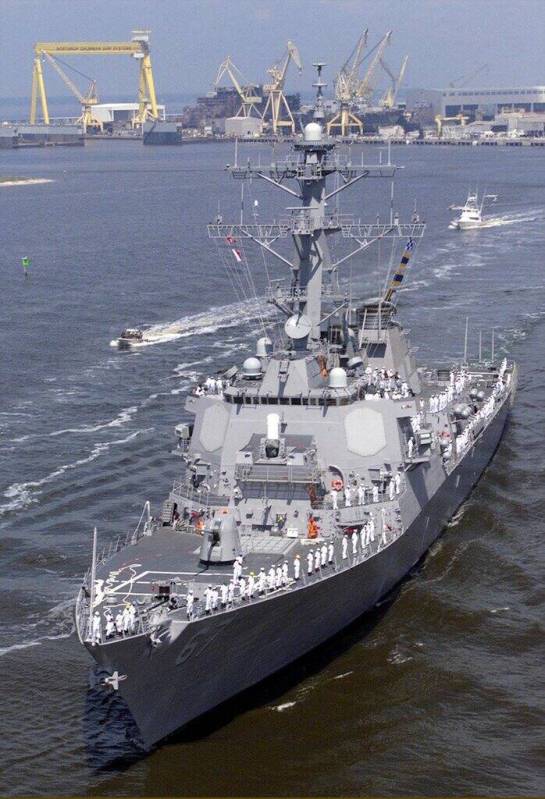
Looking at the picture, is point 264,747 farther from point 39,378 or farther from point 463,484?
point 39,378

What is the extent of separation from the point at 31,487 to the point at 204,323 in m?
24.9

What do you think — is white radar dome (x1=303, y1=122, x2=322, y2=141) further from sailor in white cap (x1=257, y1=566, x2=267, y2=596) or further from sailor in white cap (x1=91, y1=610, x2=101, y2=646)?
sailor in white cap (x1=91, y1=610, x2=101, y2=646)

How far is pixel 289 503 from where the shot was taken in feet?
92.8

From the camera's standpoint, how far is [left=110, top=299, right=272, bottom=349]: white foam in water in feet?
191

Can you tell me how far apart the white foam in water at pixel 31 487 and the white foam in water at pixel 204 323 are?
15.5 meters

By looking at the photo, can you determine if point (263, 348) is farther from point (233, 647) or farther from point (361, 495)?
point (233, 647)

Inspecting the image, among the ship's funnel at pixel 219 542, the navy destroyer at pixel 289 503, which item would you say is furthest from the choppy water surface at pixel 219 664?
the ship's funnel at pixel 219 542

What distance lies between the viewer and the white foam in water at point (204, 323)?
58.3 meters

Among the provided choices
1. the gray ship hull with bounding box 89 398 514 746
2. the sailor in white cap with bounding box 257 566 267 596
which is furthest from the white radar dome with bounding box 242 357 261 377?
the sailor in white cap with bounding box 257 566 267 596

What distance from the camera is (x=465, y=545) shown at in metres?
34.2

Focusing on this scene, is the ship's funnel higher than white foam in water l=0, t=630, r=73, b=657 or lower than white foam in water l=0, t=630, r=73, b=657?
higher

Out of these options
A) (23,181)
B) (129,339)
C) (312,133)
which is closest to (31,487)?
(312,133)

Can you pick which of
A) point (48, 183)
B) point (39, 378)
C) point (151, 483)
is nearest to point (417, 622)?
point (151, 483)

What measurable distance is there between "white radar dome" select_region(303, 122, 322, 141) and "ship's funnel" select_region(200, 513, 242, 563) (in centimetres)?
1245
